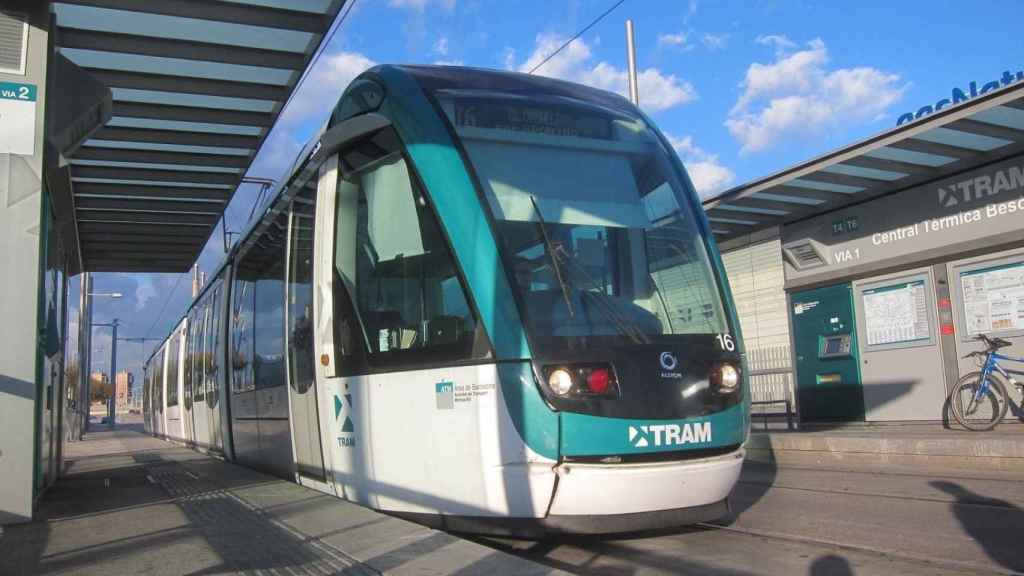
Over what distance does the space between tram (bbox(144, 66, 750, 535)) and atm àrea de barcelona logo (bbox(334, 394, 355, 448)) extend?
19 millimetres

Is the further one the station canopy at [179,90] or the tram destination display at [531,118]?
the station canopy at [179,90]

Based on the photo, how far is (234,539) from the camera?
5016mm

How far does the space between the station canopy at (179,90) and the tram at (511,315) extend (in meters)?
2.33

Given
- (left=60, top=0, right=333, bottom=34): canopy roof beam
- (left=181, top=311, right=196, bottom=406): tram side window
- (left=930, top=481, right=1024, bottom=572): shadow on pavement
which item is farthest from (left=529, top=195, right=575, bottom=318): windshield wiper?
(left=181, top=311, right=196, bottom=406): tram side window

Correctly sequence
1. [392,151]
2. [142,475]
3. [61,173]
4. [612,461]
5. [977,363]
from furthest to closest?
[977,363] < [142,475] < [61,173] < [392,151] < [612,461]

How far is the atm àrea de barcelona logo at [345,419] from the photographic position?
588 cm

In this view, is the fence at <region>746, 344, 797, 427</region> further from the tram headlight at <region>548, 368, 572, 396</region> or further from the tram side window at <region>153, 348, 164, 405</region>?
the tram side window at <region>153, 348, 164, 405</region>

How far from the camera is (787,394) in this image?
48.8 ft

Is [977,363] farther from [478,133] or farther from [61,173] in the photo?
[61,173]

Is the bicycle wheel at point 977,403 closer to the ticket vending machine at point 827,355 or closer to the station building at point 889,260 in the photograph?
the station building at point 889,260

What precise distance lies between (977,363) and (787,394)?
3.78 meters

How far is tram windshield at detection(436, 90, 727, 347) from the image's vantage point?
4973 mm

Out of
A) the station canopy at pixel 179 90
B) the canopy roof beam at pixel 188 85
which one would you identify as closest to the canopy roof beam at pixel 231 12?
the station canopy at pixel 179 90

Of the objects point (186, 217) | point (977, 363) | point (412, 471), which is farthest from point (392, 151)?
point (186, 217)
